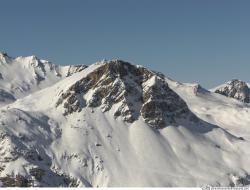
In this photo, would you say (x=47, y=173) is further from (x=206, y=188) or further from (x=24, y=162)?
(x=206, y=188)

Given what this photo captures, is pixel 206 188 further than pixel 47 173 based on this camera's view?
No

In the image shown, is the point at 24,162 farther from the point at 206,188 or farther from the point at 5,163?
the point at 206,188

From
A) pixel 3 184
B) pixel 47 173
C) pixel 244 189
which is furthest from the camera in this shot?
pixel 47 173

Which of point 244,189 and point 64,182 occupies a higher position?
point 64,182

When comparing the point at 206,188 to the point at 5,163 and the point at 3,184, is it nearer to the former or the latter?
the point at 3,184

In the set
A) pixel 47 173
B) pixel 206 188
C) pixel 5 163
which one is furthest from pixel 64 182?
pixel 206 188

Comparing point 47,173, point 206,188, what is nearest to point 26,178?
point 47,173

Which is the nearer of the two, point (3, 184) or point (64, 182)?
point (3, 184)

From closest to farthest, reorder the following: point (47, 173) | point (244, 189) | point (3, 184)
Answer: point (244, 189) < point (3, 184) < point (47, 173)

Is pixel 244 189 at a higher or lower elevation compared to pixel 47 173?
lower
